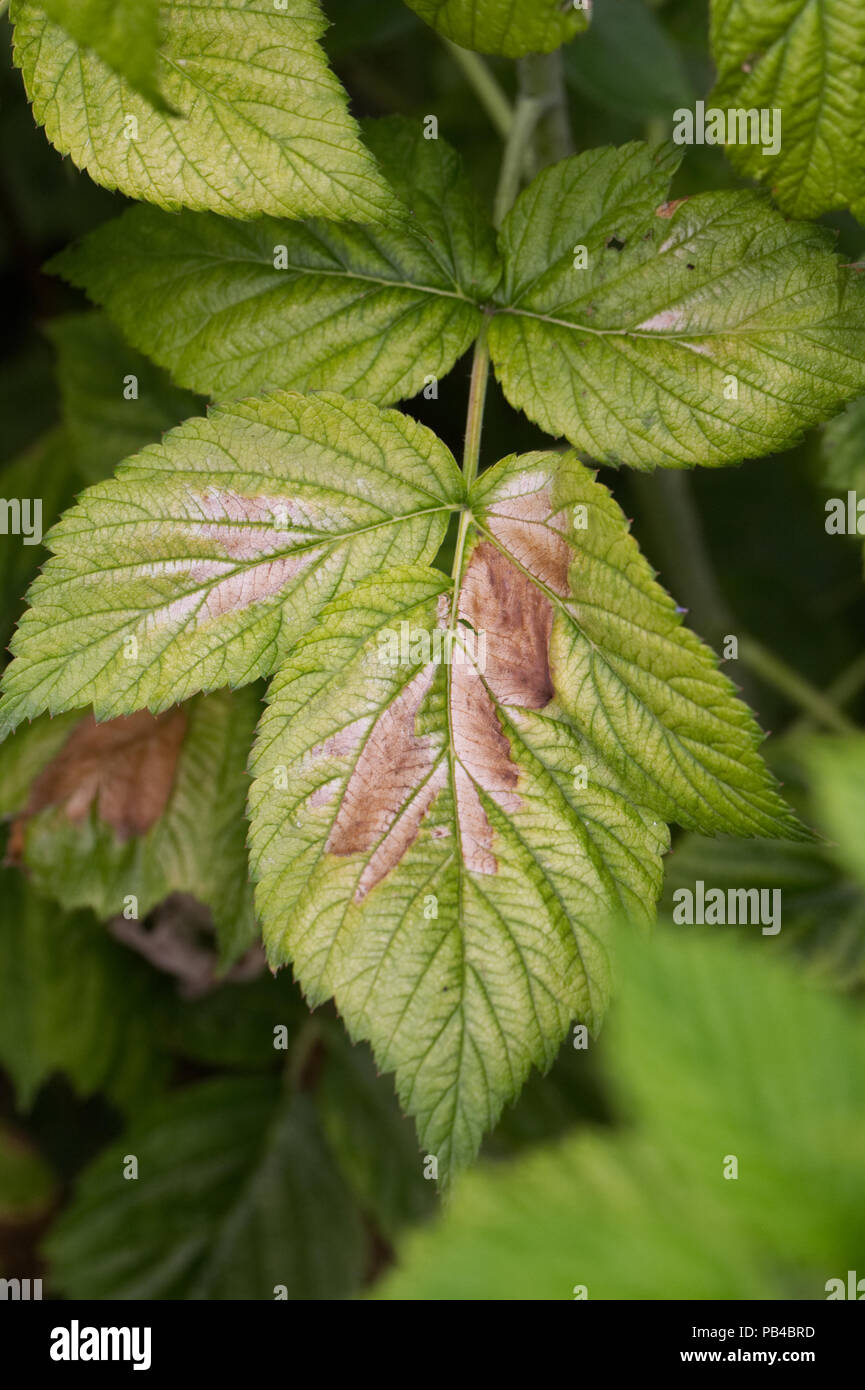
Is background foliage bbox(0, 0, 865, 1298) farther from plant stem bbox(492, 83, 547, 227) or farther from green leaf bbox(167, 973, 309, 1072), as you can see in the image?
plant stem bbox(492, 83, 547, 227)

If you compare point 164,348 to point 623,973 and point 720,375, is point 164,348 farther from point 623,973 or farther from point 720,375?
point 623,973

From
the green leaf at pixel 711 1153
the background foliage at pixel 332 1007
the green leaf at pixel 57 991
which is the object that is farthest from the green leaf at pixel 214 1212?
the green leaf at pixel 711 1153

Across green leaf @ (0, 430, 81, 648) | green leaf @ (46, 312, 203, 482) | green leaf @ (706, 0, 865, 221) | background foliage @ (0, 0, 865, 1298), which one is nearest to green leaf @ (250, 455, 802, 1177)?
background foliage @ (0, 0, 865, 1298)

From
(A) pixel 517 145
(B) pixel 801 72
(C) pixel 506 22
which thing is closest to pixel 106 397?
(A) pixel 517 145

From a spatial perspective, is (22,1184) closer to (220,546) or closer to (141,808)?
(141,808)

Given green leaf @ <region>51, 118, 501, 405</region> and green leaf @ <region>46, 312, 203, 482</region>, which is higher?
green leaf @ <region>46, 312, 203, 482</region>
